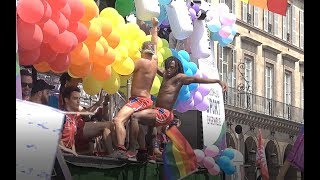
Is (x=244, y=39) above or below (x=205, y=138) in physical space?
above

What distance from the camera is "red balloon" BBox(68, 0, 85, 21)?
5.45 meters

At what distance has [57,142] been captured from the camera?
5.02 m

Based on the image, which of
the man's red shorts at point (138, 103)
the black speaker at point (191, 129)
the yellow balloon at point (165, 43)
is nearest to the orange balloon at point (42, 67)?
the man's red shorts at point (138, 103)

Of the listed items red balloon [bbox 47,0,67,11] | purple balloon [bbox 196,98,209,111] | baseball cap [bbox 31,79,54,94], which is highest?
red balloon [bbox 47,0,67,11]

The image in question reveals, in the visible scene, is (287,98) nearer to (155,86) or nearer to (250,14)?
(250,14)

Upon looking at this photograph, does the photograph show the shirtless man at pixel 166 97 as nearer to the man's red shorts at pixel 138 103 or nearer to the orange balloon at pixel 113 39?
the man's red shorts at pixel 138 103

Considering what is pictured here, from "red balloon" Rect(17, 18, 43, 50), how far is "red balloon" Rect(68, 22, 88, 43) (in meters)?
0.35

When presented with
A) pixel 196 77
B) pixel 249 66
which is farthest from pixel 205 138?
pixel 249 66

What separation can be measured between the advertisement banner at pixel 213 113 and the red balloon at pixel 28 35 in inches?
96.1

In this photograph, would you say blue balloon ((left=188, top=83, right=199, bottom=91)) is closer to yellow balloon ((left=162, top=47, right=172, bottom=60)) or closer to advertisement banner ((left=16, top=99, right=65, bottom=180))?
yellow balloon ((left=162, top=47, right=172, bottom=60))

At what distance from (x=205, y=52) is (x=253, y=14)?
0.99 m

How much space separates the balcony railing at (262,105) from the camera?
777 centimetres

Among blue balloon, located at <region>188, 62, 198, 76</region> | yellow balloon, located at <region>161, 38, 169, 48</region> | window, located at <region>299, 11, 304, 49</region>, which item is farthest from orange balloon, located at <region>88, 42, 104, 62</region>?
window, located at <region>299, 11, 304, 49</region>
